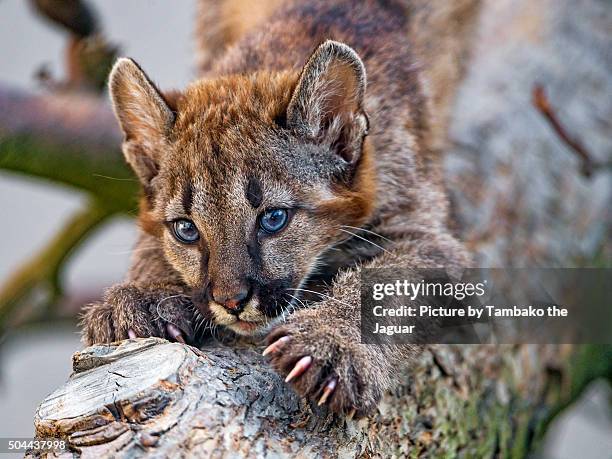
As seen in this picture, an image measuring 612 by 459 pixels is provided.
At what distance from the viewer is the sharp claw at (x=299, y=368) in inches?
133

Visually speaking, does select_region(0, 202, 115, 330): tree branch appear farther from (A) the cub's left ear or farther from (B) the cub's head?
(A) the cub's left ear

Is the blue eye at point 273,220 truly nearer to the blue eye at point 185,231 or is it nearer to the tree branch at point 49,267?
the blue eye at point 185,231

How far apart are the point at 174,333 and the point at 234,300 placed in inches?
15.8

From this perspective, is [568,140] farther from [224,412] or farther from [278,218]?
[224,412]

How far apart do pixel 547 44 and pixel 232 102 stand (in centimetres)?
319

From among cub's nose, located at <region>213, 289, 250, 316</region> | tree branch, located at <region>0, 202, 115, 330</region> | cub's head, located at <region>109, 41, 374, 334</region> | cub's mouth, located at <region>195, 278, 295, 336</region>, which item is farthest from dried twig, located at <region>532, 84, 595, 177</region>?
tree branch, located at <region>0, 202, 115, 330</region>

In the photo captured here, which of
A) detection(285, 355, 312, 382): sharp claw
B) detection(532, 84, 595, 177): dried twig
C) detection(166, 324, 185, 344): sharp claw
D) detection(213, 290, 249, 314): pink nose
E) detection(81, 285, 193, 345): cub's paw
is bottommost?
detection(285, 355, 312, 382): sharp claw

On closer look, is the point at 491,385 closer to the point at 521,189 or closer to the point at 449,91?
the point at 521,189

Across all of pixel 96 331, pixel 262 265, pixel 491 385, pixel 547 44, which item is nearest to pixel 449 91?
pixel 547 44

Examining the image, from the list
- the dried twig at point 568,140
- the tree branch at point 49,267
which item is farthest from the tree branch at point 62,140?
the dried twig at point 568,140

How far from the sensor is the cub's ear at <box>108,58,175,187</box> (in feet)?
14.2

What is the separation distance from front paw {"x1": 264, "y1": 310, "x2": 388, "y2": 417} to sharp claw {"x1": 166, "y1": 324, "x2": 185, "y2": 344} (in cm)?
57

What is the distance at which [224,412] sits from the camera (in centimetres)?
326

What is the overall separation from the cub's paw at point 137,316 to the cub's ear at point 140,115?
713 millimetres
